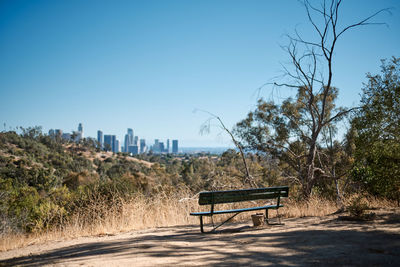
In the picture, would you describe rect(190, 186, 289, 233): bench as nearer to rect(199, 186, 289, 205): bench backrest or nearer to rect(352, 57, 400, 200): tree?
rect(199, 186, 289, 205): bench backrest

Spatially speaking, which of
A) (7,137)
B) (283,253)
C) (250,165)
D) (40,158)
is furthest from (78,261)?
(7,137)

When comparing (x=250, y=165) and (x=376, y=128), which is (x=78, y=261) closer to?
(x=376, y=128)

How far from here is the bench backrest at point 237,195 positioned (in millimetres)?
5266

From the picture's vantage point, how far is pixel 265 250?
3.77 metres

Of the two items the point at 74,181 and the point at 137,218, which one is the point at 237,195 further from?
the point at 74,181

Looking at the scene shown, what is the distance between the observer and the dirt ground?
3.28m

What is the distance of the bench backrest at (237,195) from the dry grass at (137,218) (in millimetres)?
1360

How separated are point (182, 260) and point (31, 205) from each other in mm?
24377

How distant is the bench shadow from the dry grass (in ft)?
6.11

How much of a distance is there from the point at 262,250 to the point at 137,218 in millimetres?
4107

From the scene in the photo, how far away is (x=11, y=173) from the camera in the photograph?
3938 cm

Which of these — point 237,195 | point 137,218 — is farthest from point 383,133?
point 137,218

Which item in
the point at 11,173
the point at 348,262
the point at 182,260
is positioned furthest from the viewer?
the point at 11,173

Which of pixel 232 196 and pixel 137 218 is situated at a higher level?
pixel 232 196
